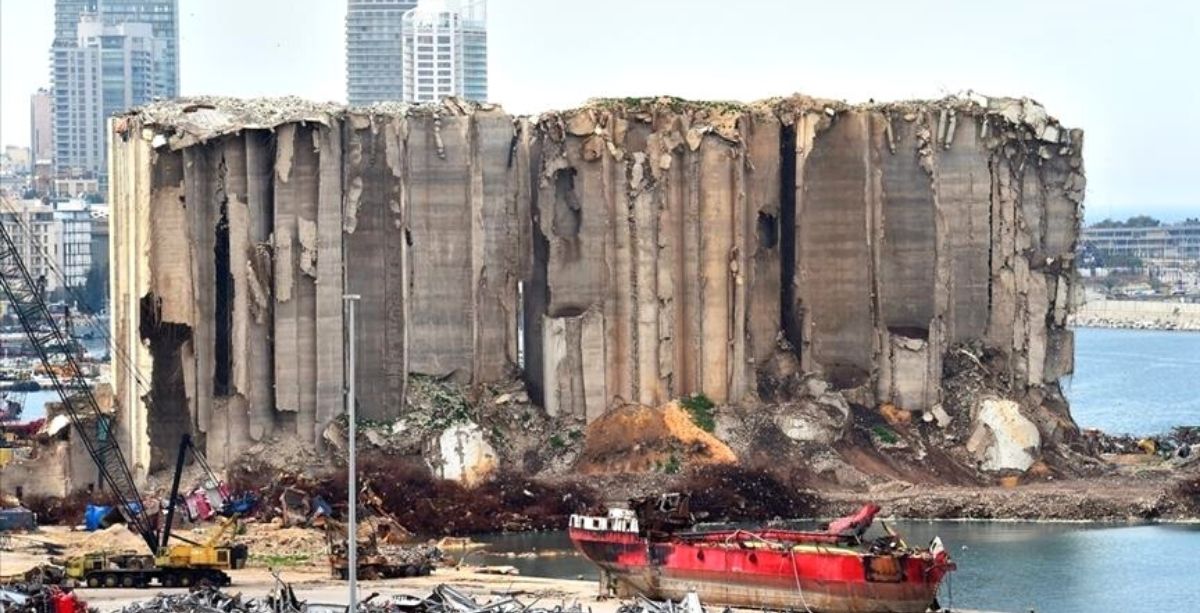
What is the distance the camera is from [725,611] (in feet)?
Answer: 186

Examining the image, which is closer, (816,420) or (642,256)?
(816,420)

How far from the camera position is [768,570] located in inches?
2357

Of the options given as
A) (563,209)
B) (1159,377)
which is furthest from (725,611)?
(1159,377)

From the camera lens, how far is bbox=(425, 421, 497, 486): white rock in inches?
3063

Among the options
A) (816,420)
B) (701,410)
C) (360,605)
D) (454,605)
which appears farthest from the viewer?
(701,410)

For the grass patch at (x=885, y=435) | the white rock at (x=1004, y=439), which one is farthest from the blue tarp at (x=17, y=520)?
the white rock at (x=1004, y=439)

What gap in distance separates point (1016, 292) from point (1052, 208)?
8.64 ft

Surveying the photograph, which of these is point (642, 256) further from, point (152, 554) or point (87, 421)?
point (152, 554)

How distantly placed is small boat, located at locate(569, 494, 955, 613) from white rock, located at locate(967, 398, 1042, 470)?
1855 cm

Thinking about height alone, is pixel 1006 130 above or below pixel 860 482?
above

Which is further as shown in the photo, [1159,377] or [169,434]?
[1159,377]

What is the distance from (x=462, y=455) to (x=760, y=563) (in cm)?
1917

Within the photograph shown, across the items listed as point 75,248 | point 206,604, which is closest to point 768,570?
point 206,604

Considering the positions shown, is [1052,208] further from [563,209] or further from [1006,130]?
[563,209]
